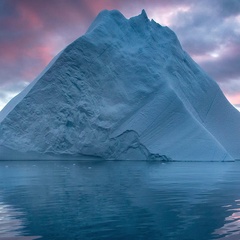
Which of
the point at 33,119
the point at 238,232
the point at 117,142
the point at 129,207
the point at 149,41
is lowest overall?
Answer: the point at 238,232

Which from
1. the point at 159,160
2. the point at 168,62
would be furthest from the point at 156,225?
the point at 168,62

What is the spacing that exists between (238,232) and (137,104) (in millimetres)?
18383

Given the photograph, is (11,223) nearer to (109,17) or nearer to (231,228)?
(231,228)

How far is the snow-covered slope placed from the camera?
20.9 meters

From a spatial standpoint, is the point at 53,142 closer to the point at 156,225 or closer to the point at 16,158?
the point at 16,158

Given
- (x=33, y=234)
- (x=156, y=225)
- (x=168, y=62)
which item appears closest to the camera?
(x=33, y=234)

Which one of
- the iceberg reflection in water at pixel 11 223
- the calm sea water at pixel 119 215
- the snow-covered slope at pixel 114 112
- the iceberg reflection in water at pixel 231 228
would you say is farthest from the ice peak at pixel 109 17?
the iceberg reflection in water at pixel 231 228

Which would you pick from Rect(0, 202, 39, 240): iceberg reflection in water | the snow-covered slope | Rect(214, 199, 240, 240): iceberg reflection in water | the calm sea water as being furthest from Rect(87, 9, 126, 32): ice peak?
Rect(214, 199, 240, 240): iceberg reflection in water

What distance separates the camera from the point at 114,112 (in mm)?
21578

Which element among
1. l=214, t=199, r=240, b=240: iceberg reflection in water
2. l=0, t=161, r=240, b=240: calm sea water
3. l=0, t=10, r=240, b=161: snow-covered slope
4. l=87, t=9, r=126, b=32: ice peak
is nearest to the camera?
l=214, t=199, r=240, b=240: iceberg reflection in water

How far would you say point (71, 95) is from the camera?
2170 cm

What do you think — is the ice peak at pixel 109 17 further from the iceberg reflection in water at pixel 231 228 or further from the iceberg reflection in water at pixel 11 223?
the iceberg reflection in water at pixel 231 228

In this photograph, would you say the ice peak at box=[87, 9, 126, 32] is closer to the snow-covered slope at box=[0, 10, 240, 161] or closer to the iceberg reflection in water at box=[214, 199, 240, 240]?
the snow-covered slope at box=[0, 10, 240, 161]

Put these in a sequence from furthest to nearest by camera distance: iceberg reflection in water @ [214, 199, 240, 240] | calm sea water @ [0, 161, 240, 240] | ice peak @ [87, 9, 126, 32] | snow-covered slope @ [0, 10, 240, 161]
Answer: ice peak @ [87, 9, 126, 32] < snow-covered slope @ [0, 10, 240, 161] < calm sea water @ [0, 161, 240, 240] < iceberg reflection in water @ [214, 199, 240, 240]
